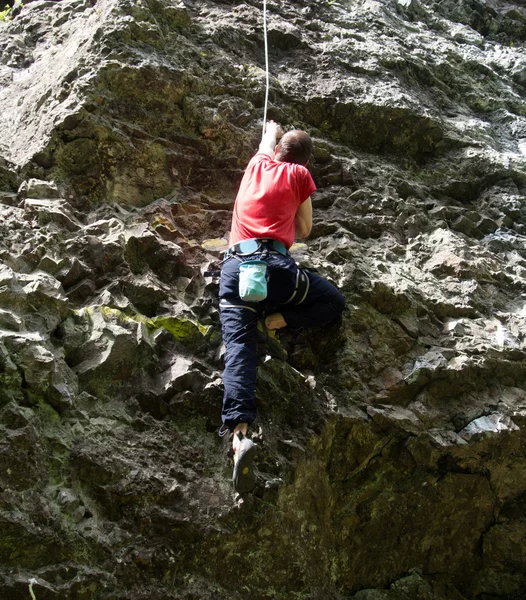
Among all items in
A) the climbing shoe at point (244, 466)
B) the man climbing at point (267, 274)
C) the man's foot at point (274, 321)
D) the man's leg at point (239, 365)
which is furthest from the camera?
the man's foot at point (274, 321)

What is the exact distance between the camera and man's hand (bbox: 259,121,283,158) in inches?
198

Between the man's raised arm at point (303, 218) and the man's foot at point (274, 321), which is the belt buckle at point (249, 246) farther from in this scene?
the man's raised arm at point (303, 218)

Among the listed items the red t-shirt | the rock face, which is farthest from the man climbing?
the rock face

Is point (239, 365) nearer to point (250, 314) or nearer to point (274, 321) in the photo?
point (250, 314)

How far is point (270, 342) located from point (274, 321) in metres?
0.16

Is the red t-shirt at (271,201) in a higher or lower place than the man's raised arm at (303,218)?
higher

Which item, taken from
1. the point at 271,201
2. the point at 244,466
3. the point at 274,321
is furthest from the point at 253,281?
the point at 244,466

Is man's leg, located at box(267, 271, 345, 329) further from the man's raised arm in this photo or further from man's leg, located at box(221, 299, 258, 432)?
the man's raised arm

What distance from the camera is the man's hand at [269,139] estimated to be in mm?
5020

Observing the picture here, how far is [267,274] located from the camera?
13.5 ft

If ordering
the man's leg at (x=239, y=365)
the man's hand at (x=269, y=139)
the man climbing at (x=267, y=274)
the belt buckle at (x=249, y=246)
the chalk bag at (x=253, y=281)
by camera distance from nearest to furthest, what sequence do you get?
the man's leg at (x=239, y=365), the man climbing at (x=267, y=274), the chalk bag at (x=253, y=281), the belt buckle at (x=249, y=246), the man's hand at (x=269, y=139)

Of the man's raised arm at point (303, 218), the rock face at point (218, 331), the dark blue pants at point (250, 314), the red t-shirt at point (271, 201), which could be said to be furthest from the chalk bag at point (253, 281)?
the man's raised arm at point (303, 218)

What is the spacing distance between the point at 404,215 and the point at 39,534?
4190mm

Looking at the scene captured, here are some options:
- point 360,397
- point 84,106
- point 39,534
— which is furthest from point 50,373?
point 84,106
